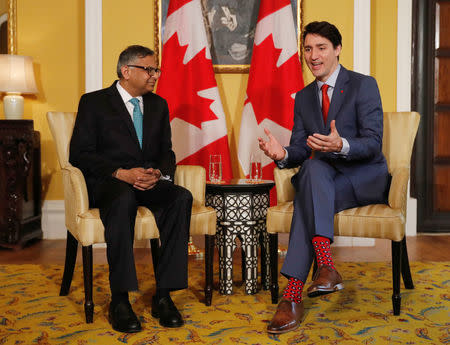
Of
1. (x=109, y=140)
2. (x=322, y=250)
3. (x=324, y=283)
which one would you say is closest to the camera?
(x=324, y=283)

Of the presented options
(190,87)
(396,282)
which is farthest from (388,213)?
(190,87)

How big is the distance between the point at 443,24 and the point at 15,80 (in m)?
3.56

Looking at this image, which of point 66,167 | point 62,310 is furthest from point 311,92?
point 62,310

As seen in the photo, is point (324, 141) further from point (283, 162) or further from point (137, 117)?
point (137, 117)

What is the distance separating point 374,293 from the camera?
2729mm

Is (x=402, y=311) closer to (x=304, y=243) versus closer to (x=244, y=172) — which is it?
(x=304, y=243)

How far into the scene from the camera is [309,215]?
226 cm

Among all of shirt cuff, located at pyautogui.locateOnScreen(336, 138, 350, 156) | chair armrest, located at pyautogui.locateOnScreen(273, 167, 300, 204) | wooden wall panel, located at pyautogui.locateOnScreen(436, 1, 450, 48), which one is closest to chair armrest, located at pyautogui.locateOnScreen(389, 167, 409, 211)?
shirt cuff, located at pyautogui.locateOnScreen(336, 138, 350, 156)

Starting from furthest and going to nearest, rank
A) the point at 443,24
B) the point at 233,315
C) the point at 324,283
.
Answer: the point at 443,24 < the point at 233,315 < the point at 324,283

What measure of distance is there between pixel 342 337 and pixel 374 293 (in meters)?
0.69

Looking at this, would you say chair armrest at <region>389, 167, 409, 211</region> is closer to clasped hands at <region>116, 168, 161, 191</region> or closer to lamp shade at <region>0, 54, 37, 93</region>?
clasped hands at <region>116, 168, 161, 191</region>

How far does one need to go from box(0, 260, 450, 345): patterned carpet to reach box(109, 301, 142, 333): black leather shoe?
0.10ft

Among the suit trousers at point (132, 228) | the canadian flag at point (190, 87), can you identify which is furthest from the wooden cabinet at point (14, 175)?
the suit trousers at point (132, 228)

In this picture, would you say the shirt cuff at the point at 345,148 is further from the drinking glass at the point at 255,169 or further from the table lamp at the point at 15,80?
the table lamp at the point at 15,80
